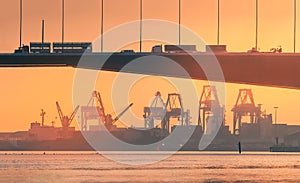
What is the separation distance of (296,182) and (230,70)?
124ft

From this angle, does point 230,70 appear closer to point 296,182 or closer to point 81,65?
point 81,65

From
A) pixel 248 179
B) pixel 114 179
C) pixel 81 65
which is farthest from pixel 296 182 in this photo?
pixel 81 65

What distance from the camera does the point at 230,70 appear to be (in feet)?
438

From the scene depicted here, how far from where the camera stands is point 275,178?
341 feet

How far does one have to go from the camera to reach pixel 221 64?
133 metres

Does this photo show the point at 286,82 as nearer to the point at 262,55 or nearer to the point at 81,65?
the point at 262,55

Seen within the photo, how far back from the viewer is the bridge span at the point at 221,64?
13225 cm

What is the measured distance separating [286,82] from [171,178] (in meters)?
36.7

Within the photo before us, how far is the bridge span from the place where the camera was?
434 ft

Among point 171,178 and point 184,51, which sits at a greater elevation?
point 184,51

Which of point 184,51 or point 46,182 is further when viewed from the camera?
point 184,51

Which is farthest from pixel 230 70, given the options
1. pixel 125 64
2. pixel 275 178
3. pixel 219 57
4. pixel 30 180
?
pixel 30 180

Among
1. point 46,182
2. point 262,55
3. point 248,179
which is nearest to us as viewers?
point 46,182

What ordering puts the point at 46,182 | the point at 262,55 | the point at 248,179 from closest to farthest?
the point at 46,182
the point at 248,179
the point at 262,55
